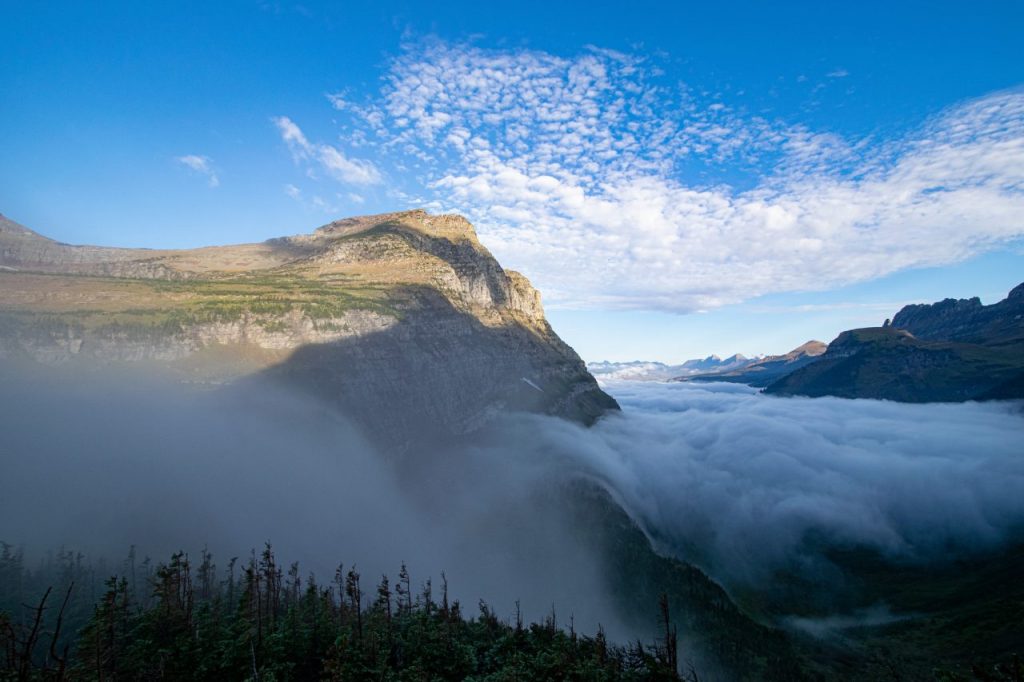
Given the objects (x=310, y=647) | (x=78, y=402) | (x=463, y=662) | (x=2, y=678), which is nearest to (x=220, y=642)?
(x=310, y=647)

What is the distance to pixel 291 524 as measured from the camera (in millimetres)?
194125

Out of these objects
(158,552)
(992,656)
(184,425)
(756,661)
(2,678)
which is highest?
(2,678)

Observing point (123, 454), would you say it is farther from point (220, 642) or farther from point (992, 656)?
point (992, 656)

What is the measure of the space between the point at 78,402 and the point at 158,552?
282ft

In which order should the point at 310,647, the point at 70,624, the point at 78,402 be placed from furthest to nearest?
the point at 78,402
the point at 70,624
the point at 310,647

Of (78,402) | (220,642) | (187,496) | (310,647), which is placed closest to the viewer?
(220,642)

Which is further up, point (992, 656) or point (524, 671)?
point (524, 671)

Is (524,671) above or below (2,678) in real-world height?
below

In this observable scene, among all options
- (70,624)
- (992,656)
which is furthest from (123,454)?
(992,656)

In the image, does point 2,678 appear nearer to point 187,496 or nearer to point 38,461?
point 187,496

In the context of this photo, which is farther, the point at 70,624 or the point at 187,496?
the point at 187,496

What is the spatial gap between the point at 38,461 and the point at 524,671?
666ft

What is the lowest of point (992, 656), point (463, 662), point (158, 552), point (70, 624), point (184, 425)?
point (992, 656)

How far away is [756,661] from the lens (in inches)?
7667
